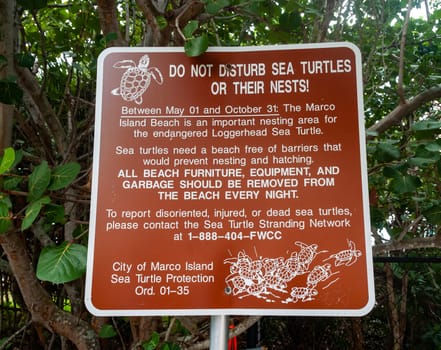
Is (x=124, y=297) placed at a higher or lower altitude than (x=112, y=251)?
lower

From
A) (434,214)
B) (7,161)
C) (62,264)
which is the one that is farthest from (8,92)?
(434,214)

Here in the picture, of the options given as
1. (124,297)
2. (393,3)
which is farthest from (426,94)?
(124,297)

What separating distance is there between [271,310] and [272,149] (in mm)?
488

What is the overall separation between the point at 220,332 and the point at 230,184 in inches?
17.6

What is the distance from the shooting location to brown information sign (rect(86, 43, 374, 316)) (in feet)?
4.38

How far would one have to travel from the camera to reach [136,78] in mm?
1501

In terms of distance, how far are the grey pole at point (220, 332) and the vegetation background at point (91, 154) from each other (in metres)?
0.41

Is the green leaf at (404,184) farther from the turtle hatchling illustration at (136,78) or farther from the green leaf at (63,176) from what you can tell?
the green leaf at (63,176)

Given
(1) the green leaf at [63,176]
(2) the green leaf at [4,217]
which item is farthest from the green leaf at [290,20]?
(2) the green leaf at [4,217]

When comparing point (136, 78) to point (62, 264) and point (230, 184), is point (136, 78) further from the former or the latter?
point (62, 264)

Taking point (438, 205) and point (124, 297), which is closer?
point (124, 297)

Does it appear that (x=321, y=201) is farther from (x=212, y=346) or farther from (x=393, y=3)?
(x=393, y=3)

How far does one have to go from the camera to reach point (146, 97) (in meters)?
1.49

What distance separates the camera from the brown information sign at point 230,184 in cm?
134
